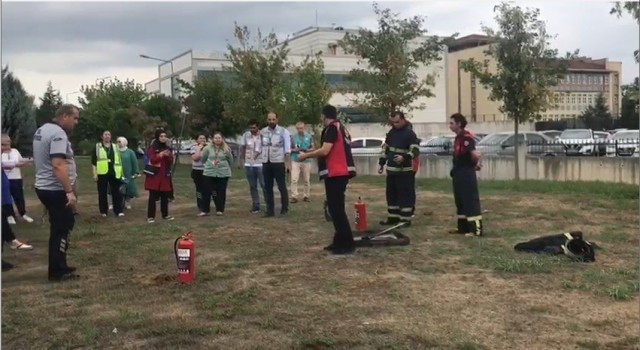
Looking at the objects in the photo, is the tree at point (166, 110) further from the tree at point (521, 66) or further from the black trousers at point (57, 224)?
the black trousers at point (57, 224)

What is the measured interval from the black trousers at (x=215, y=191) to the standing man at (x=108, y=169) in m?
1.70

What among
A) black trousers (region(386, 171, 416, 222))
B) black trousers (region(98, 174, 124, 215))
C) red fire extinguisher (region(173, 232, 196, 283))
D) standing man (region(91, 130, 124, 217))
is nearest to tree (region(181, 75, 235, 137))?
black trousers (region(98, 174, 124, 215))

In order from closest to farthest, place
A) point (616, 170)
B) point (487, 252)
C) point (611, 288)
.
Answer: point (611, 288) < point (487, 252) < point (616, 170)

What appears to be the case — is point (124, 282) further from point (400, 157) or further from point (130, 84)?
point (130, 84)

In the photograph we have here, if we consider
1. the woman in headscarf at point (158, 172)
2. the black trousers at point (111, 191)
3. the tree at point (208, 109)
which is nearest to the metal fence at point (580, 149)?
the black trousers at point (111, 191)

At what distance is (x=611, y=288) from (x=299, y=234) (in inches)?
187

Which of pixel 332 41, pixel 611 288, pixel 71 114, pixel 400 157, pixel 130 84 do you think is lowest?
pixel 611 288

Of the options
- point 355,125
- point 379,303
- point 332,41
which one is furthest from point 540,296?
point 332,41

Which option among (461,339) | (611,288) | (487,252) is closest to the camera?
(461,339)

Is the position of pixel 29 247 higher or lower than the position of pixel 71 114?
lower

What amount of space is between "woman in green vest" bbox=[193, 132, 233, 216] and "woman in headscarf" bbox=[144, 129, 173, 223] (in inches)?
36.2

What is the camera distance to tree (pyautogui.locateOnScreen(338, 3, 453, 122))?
2888cm

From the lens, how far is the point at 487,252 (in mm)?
8445

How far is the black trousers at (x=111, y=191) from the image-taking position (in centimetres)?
A: 1329
